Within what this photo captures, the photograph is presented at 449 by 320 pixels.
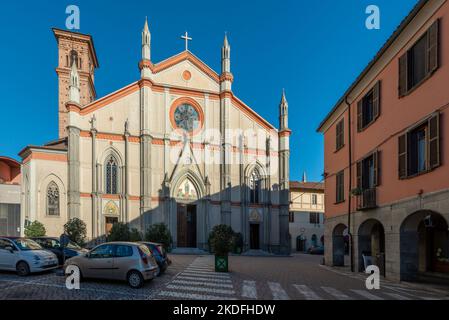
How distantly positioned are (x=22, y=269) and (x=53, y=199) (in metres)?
15.4

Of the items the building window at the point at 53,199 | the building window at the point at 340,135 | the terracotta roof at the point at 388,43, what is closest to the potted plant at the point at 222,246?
the building window at the point at 340,135

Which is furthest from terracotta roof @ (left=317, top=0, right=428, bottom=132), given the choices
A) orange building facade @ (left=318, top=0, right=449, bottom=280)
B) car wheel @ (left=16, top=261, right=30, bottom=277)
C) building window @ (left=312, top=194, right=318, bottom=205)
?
building window @ (left=312, top=194, right=318, bottom=205)

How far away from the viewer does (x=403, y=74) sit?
13297mm

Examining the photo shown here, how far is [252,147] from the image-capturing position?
34.0 m

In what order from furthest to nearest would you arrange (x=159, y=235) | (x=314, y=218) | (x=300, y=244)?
(x=314, y=218) < (x=300, y=244) < (x=159, y=235)

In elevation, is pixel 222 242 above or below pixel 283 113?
below

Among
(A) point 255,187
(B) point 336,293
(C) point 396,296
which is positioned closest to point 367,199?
(C) point 396,296

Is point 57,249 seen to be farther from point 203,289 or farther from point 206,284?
point 203,289

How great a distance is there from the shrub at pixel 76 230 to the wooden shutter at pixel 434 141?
2420 cm

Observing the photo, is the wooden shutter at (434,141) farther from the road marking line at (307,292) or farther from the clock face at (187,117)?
the clock face at (187,117)

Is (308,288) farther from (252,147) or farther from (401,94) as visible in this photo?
(252,147)

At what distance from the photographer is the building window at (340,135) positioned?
19894mm

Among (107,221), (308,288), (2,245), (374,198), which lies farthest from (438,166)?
(107,221)

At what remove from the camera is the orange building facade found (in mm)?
11000
